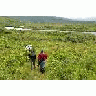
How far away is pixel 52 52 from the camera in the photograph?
511cm

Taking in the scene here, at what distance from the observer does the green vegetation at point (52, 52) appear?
4.66m

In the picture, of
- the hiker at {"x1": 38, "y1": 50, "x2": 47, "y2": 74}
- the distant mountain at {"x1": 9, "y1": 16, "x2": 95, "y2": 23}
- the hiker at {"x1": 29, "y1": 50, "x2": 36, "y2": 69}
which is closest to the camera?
the hiker at {"x1": 38, "y1": 50, "x2": 47, "y2": 74}

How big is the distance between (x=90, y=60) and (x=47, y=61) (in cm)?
164

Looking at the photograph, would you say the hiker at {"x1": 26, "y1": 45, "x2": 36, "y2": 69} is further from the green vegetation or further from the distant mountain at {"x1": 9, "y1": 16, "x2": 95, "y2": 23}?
the distant mountain at {"x1": 9, "y1": 16, "x2": 95, "y2": 23}

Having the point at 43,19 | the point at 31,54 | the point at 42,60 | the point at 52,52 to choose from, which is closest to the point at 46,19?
the point at 43,19

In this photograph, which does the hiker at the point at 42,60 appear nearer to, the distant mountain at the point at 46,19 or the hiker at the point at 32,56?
the hiker at the point at 32,56

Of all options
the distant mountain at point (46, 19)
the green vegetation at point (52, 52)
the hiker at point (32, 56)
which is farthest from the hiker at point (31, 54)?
the distant mountain at point (46, 19)

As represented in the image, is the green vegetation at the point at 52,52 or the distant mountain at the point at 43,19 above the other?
the distant mountain at the point at 43,19

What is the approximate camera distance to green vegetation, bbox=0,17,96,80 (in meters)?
4.66

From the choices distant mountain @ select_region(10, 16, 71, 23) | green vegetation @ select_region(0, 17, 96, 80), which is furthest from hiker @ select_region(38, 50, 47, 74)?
distant mountain @ select_region(10, 16, 71, 23)

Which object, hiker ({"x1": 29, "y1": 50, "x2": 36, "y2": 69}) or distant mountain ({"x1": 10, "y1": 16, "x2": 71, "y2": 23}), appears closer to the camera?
hiker ({"x1": 29, "y1": 50, "x2": 36, "y2": 69})

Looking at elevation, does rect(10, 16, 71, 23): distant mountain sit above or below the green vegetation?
above

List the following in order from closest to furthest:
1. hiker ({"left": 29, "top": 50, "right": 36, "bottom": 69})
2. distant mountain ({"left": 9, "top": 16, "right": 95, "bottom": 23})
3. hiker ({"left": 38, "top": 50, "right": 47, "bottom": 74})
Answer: hiker ({"left": 38, "top": 50, "right": 47, "bottom": 74}), hiker ({"left": 29, "top": 50, "right": 36, "bottom": 69}), distant mountain ({"left": 9, "top": 16, "right": 95, "bottom": 23})

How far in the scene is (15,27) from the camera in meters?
5.58
